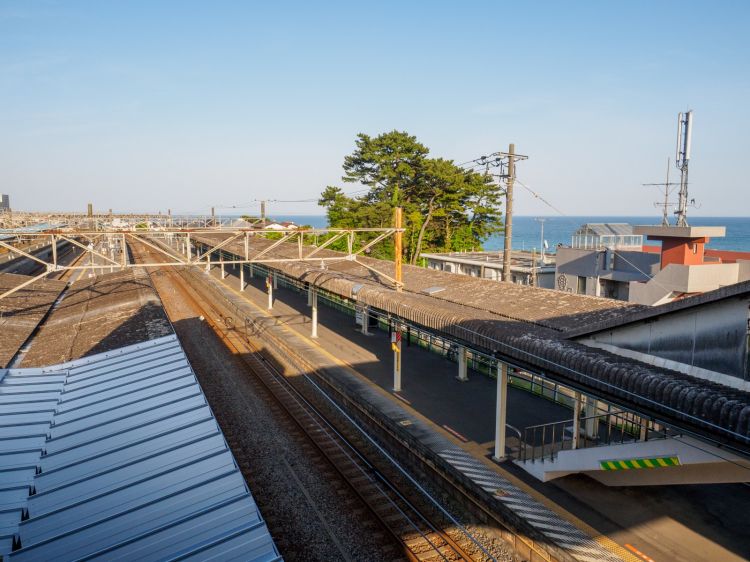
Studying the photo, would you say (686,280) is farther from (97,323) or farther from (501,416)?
(97,323)

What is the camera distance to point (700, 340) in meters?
8.12

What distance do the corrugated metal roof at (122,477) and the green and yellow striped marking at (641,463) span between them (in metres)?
6.15

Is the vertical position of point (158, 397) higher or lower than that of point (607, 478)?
higher

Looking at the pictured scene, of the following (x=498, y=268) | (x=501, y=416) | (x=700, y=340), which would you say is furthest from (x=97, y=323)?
(x=498, y=268)

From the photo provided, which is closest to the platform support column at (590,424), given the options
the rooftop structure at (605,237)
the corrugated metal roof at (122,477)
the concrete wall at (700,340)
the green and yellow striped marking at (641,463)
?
the green and yellow striped marking at (641,463)

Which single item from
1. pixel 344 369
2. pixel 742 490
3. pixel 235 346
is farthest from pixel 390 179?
pixel 742 490

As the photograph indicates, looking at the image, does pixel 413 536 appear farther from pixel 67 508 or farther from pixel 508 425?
pixel 67 508

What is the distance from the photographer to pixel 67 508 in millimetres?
→ 7109

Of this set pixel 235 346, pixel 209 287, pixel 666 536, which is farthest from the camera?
pixel 209 287

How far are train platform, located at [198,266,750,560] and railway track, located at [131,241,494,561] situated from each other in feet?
3.80

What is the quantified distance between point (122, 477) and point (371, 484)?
5.68 meters

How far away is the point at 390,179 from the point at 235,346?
31.4 metres

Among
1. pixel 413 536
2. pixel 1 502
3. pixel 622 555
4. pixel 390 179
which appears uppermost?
pixel 390 179

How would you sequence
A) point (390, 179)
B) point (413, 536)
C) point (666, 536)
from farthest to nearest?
point (390, 179), point (413, 536), point (666, 536)
